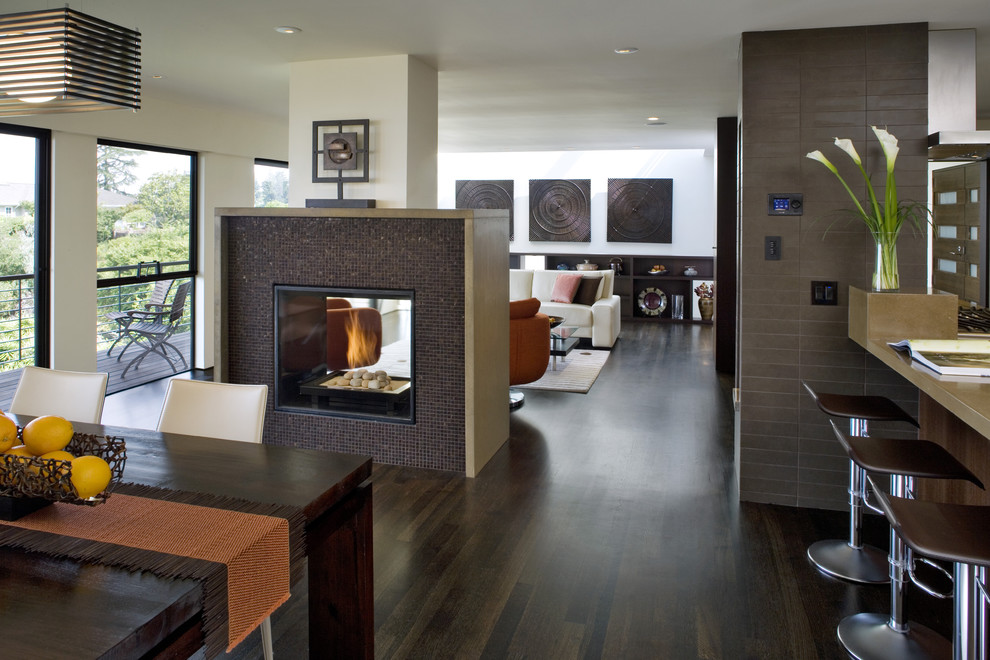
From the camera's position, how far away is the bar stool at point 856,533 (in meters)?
2.97

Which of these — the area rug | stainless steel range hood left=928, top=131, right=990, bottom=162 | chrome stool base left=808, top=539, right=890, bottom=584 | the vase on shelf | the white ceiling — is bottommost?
chrome stool base left=808, top=539, right=890, bottom=584

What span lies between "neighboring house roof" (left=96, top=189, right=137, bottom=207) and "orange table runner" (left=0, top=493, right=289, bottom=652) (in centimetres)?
515

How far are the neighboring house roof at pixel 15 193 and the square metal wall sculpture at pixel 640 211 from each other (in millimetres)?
7486

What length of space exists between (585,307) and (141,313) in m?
4.62

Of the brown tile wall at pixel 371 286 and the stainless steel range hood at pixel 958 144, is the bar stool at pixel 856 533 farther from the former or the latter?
the brown tile wall at pixel 371 286

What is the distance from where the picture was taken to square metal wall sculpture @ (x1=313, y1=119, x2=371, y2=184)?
16.2ft

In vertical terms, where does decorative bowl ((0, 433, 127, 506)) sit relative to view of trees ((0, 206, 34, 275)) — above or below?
below

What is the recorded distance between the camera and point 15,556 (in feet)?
4.88

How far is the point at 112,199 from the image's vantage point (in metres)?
6.33

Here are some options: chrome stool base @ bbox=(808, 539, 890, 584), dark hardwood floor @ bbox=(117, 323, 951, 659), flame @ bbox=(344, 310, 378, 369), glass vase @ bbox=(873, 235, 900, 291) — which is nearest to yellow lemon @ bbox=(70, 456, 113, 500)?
dark hardwood floor @ bbox=(117, 323, 951, 659)

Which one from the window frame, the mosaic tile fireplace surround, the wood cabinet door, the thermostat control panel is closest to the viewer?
the thermostat control panel

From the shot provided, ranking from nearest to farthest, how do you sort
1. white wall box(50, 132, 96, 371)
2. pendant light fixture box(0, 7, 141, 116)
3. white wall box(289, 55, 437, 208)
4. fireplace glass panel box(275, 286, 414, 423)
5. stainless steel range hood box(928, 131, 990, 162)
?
pendant light fixture box(0, 7, 141, 116)
stainless steel range hood box(928, 131, 990, 162)
fireplace glass panel box(275, 286, 414, 423)
white wall box(289, 55, 437, 208)
white wall box(50, 132, 96, 371)

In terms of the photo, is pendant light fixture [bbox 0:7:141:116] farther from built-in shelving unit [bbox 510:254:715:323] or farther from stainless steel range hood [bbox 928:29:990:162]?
built-in shelving unit [bbox 510:254:715:323]

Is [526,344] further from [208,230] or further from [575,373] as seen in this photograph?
[208,230]
